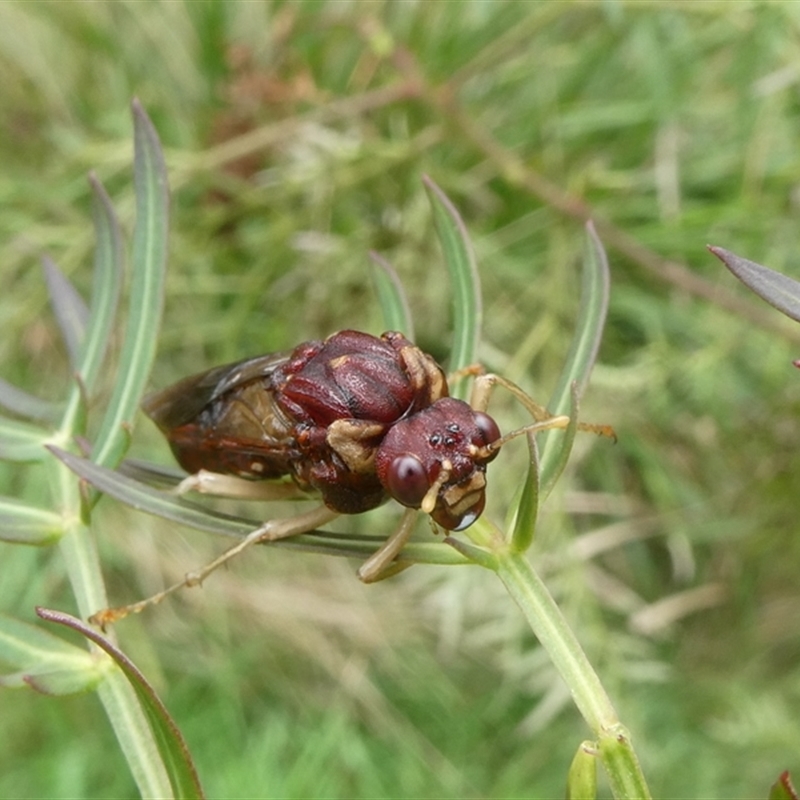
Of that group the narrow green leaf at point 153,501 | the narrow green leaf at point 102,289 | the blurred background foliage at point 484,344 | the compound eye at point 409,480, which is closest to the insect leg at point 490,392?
the compound eye at point 409,480

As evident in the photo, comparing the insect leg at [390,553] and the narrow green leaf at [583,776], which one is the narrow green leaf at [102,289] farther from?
the narrow green leaf at [583,776]

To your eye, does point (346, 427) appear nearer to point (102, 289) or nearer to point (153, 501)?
A: point (153, 501)

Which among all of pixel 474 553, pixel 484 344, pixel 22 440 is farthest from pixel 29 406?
pixel 484 344

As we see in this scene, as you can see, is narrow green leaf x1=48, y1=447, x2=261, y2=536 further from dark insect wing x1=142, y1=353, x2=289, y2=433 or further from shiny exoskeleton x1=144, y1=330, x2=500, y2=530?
dark insect wing x1=142, y1=353, x2=289, y2=433

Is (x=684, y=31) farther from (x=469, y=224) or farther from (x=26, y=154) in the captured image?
(x=26, y=154)

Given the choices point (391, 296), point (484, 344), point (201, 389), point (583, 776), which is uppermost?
point (391, 296)

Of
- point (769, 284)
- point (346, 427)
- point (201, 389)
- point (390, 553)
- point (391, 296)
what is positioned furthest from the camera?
point (201, 389)
